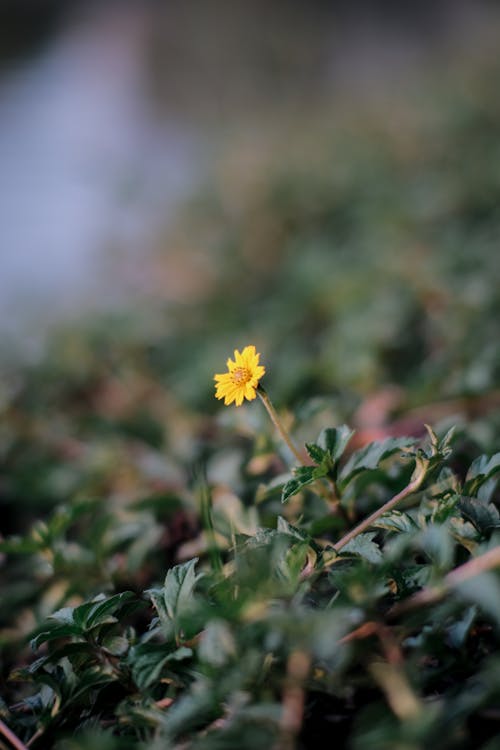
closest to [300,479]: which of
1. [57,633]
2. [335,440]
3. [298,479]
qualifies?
[298,479]

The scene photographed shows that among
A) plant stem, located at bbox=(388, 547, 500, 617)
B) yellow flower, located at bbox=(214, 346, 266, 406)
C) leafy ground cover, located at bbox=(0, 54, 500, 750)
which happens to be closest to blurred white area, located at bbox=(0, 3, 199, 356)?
leafy ground cover, located at bbox=(0, 54, 500, 750)

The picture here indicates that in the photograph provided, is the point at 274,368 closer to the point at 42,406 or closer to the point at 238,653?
the point at 42,406

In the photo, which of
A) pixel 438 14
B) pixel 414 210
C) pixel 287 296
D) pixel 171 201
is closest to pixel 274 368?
pixel 287 296

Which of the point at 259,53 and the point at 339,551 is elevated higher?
the point at 259,53

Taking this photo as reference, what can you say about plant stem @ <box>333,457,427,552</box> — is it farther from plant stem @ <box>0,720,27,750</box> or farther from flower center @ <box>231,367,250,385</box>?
plant stem @ <box>0,720,27,750</box>

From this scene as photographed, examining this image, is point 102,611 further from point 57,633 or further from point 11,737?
point 11,737

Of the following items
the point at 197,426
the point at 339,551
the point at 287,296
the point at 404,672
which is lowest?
the point at 404,672
